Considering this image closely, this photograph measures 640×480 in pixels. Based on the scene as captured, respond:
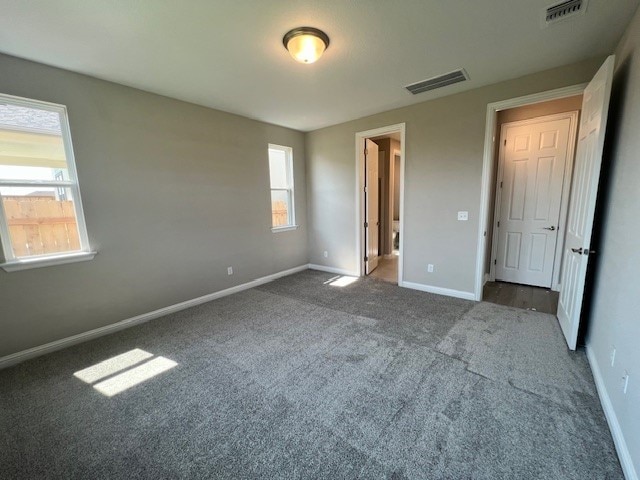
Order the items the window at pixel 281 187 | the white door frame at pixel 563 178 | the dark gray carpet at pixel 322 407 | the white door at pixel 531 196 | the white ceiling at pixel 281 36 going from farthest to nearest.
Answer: the window at pixel 281 187 → the white door at pixel 531 196 → the white door frame at pixel 563 178 → the white ceiling at pixel 281 36 → the dark gray carpet at pixel 322 407

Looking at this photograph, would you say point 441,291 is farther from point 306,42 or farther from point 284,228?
point 306,42

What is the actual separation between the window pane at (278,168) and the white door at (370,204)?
4.96ft

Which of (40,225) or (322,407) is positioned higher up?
(40,225)

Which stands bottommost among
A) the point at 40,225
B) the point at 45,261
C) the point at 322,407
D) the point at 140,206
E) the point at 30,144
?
the point at 322,407

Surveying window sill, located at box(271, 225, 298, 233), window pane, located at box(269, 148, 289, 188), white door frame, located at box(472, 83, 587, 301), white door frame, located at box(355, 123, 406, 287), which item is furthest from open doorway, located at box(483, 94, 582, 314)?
window pane, located at box(269, 148, 289, 188)

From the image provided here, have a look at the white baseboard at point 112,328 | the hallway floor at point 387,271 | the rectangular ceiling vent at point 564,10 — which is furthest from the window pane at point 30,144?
the hallway floor at point 387,271

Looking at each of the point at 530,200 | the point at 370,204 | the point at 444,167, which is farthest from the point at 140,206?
the point at 530,200

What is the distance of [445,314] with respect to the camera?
3121 mm

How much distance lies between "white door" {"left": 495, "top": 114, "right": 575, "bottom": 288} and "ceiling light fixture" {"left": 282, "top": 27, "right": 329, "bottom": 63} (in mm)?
3323

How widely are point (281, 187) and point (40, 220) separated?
319 centimetres

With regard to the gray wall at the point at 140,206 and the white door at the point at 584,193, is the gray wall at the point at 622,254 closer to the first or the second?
the white door at the point at 584,193

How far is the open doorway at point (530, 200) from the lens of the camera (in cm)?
355

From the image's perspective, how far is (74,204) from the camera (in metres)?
2.62

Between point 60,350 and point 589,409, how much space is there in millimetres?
4380
